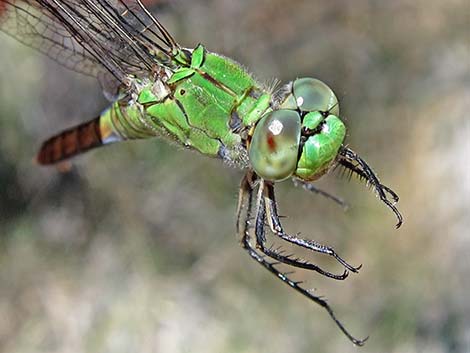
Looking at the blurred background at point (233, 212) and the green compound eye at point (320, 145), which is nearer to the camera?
the green compound eye at point (320, 145)

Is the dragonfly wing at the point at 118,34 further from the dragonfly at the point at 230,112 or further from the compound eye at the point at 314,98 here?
the compound eye at the point at 314,98

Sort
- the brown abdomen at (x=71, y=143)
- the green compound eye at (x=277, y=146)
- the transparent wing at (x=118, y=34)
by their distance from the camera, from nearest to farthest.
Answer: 1. the green compound eye at (x=277, y=146)
2. the transparent wing at (x=118, y=34)
3. the brown abdomen at (x=71, y=143)

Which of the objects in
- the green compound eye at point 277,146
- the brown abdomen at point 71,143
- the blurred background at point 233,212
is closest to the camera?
the green compound eye at point 277,146

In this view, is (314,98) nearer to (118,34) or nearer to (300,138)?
(300,138)

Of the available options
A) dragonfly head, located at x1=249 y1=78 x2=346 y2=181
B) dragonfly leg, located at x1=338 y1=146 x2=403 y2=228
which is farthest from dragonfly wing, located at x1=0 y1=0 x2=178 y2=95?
dragonfly leg, located at x1=338 y1=146 x2=403 y2=228

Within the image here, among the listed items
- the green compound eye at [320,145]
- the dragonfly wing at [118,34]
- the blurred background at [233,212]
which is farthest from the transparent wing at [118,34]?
the blurred background at [233,212]

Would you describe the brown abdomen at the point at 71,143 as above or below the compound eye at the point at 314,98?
above

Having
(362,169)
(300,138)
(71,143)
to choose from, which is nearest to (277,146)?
(300,138)

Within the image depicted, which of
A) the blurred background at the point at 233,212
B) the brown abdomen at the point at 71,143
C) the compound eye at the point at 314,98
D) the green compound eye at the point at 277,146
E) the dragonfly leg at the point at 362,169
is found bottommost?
the green compound eye at the point at 277,146

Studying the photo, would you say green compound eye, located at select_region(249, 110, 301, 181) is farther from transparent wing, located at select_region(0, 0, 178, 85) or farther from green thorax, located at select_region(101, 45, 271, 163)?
transparent wing, located at select_region(0, 0, 178, 85)
